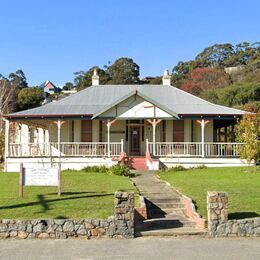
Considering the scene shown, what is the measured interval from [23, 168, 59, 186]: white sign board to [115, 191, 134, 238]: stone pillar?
361 cm

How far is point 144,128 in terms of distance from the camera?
2919 cm

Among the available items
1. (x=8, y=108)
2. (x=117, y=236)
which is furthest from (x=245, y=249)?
(x=8, y=108)

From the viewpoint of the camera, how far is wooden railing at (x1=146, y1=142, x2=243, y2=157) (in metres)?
27.1

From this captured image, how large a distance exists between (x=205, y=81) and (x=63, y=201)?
219 ft

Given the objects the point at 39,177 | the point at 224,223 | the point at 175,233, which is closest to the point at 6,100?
the point at 39,177

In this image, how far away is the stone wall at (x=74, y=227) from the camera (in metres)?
10.2

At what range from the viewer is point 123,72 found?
91.6 meters

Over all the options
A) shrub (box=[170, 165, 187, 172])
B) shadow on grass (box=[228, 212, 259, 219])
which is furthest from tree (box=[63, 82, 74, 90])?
shadow on grass (box=[228, 212, 259, 219])

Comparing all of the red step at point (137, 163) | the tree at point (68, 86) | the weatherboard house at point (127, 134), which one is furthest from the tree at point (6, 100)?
the red step at point (137, 163)

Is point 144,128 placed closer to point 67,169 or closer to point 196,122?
point 196,122

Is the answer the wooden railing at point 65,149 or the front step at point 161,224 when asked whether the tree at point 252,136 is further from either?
the front step at point 161,224

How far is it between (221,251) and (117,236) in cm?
247

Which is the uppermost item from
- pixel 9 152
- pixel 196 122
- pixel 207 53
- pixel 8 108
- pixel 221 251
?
pixel 207 53

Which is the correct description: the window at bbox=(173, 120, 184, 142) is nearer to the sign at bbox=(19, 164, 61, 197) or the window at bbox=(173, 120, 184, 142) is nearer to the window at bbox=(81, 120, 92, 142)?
the window at bbox=(81, 120, 92, 142)
